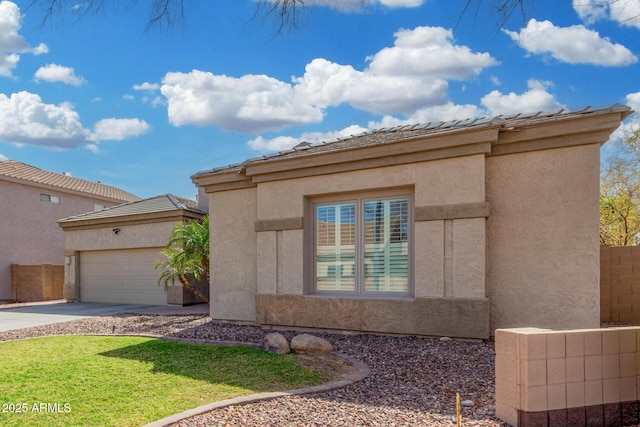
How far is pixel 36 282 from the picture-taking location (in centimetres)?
2173

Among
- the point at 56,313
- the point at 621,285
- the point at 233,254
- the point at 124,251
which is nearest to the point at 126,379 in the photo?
the point at 233,254

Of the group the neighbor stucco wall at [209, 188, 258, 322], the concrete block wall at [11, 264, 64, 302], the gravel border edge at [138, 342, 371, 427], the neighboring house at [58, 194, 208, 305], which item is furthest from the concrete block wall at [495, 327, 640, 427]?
the concrete block wall at [11, 264, 64, 302]

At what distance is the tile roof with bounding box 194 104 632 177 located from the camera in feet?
25.6

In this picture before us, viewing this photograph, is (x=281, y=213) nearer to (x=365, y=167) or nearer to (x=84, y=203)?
(x=365, y=167)

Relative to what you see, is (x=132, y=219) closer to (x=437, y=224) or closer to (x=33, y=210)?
(x=33, y=210)

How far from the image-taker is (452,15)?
15.1 ft

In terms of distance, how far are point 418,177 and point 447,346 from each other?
10.4 feet

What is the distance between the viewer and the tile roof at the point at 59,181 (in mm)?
23688

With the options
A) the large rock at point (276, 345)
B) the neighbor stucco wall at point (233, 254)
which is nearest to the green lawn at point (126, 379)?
the large rock at point (276, 345)

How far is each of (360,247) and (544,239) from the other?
3457 mm

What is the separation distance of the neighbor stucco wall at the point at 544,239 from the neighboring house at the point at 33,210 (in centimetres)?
2328

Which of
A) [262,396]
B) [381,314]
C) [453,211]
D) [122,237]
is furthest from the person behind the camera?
[122,237]

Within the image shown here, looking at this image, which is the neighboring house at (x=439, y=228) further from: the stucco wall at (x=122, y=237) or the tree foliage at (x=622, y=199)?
the tree foliage at (x=622, y=199)

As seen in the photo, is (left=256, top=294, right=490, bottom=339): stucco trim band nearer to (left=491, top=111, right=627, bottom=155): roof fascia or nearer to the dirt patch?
the dirt patch
